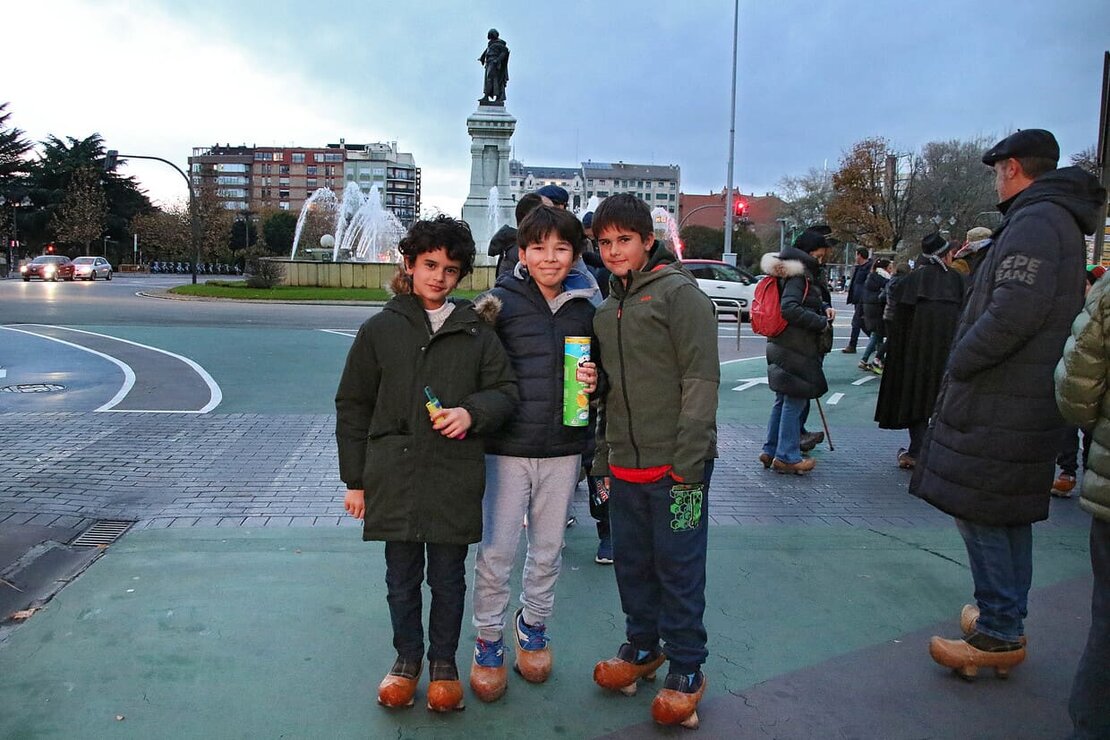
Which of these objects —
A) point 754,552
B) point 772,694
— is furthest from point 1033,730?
point 754,552

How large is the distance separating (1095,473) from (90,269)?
4780cm

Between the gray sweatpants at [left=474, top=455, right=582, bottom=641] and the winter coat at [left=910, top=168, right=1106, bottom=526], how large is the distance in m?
1.53

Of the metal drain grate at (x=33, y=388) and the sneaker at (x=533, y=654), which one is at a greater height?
the metal drain grate at (x=33, y=388)

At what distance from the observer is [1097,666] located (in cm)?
257

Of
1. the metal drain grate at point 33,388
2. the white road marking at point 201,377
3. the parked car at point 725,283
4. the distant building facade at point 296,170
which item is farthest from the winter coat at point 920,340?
the distant building facade at point 296,170

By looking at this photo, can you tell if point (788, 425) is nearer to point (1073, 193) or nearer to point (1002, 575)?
point (1002, 575)

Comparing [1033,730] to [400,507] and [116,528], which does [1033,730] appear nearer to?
[400,507]

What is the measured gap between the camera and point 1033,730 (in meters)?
2.97

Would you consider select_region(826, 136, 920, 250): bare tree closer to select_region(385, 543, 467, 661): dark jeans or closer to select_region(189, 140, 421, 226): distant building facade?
select_region(385, 543, 467, 661): dark jeans

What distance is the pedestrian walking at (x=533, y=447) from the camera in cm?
317

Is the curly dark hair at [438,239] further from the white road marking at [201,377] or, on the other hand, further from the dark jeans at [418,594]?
the white road marking at [201,377]

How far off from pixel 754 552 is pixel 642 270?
7.72 feet

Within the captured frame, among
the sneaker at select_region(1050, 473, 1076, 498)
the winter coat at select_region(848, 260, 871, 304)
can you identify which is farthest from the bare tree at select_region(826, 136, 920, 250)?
the sneaker at select_region(1050, 473, 1076, 498)

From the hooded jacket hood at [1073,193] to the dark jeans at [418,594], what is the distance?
2.53m
